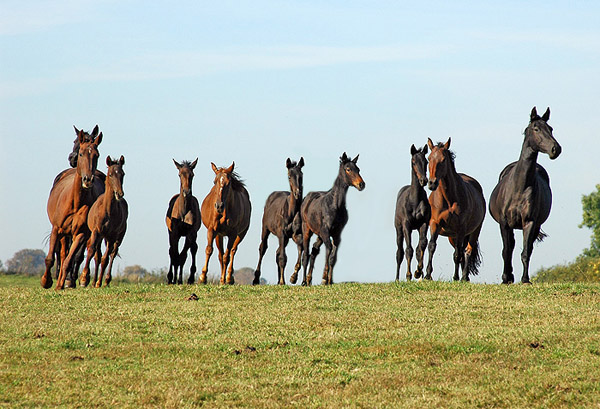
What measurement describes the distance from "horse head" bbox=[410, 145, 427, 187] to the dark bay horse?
187cm

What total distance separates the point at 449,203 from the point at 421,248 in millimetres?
1291

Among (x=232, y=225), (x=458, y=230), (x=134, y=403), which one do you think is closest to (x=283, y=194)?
(x=232, y=225)

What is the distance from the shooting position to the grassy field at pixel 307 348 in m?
10.1

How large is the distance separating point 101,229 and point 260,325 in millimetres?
7368

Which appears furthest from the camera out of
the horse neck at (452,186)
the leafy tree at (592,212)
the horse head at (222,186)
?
the leafy tree at (592,212)

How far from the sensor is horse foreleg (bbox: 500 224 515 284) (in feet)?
65.9

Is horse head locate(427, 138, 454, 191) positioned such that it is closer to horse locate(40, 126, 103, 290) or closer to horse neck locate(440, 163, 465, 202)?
horse neck locate(440, 163, 465, 202)

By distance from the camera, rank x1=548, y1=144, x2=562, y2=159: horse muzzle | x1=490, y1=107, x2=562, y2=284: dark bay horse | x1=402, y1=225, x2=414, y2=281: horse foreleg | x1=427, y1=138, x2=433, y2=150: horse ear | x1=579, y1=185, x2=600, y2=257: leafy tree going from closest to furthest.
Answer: x1=548, y1=144, x2=562, y2=159: horse muzzle < x1=490, y1=107, x2=562, y2=284: dark bay horse < x1=402, y1=225, x2=414, y2=281: horse foreleg < x1=427, y1=138, x2=433, y2=150: horse ear < x1=579, y1=185, x2=600, y2=257: leafy tree

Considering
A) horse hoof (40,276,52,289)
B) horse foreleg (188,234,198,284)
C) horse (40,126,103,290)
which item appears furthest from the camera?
horse foreleg (188,234,198,284)

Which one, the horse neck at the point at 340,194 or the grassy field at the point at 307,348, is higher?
the horse neck at the point at 340,194

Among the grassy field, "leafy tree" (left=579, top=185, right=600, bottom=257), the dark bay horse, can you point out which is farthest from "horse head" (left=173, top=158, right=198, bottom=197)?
"leafy tree" (left=579, top=185, right=600, bottom=257)

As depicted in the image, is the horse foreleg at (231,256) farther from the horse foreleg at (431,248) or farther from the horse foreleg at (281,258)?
the horse foreleg at (431,248)

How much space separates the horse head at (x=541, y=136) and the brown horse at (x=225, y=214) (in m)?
7.66

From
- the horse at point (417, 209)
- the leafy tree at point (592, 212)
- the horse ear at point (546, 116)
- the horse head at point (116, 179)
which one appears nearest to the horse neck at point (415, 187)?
the horse at point (417, 209)
